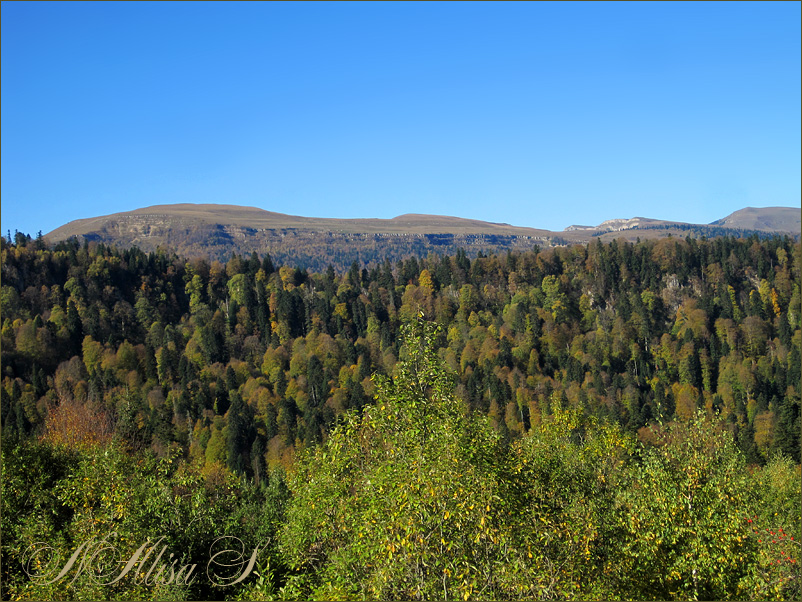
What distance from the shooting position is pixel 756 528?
23250 mm

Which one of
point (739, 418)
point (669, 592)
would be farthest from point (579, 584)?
point (739, 418)

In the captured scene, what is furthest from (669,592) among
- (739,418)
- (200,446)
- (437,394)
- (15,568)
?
(739,418)

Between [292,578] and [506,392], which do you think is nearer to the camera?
[292,578]

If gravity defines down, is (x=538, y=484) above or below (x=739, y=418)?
above

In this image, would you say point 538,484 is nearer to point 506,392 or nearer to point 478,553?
point 478,553

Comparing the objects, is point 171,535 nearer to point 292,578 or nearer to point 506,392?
point 292,578

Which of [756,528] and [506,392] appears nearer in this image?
[756,528]

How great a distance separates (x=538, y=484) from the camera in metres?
25.5

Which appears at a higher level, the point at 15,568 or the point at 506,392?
the point at 15,568

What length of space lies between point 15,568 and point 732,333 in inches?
7272

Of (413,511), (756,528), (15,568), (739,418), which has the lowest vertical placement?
(739,418)

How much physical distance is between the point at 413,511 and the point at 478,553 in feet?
6.82

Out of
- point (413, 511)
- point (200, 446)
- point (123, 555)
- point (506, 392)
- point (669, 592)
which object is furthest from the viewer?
point (506, 392)

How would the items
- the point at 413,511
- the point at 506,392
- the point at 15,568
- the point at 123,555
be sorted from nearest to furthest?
the point at 413,511, the point at 123,555, the point at 15,568, the point at 506,392
